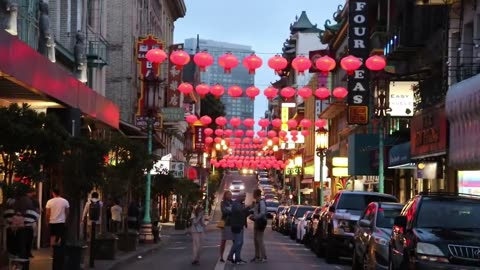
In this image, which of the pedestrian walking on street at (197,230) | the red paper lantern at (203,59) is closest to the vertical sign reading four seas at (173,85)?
the red paper lantern at (203,59)

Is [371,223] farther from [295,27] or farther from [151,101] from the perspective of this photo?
[295,27]

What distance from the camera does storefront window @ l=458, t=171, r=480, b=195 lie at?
28.7m

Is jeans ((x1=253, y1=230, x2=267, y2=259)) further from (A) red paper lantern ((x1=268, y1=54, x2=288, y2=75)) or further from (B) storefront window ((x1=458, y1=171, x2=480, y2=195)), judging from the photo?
(B) storefront window ((x1=458, y1=171, x2=480, y2=195))

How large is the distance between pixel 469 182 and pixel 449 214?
47.7 ft

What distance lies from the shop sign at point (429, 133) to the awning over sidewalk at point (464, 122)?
159cm

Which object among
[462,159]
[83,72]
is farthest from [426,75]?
[83,72]

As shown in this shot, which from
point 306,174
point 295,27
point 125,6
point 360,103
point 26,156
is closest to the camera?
point 26,156

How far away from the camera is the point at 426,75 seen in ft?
117

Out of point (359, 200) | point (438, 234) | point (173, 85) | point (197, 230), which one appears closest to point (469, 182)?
point (359, 200)

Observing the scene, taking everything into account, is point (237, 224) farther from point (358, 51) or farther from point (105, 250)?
point (358, 51)

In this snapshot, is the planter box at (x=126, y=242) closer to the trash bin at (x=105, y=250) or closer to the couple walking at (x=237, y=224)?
the trash bin at (x=105, y=250)

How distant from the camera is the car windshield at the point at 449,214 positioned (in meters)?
15.2

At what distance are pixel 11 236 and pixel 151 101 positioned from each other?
68.3 ft

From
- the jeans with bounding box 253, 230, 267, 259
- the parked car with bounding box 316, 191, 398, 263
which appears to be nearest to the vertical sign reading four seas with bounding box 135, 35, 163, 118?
the parked car with bounding box 316, 191, 398, 263
